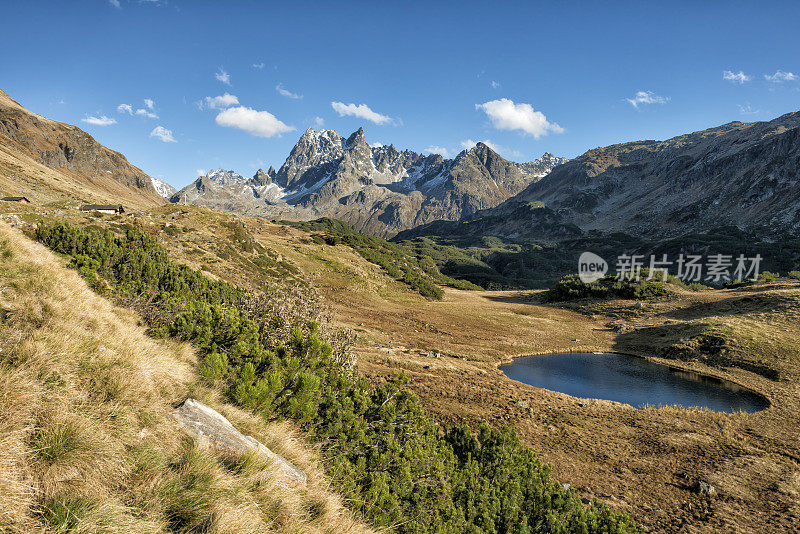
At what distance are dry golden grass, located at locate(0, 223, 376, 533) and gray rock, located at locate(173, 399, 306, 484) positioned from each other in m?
0.17

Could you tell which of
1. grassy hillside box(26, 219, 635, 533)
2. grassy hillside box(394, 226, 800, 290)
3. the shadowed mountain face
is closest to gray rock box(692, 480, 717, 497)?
grassy hillside box(26, 219, 635, 533)

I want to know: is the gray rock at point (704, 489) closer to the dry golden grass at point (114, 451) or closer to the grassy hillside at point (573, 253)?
the dry golden grass at point (114, 451)

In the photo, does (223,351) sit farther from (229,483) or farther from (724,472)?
(724,472)

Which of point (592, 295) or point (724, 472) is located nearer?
point (724, 472)

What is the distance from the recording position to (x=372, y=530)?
4512 millimetres

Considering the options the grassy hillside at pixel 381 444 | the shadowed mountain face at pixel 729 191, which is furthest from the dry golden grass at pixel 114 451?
the shadowed mountain face at pixel 729 191

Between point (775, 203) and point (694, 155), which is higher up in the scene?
point (694, 155)

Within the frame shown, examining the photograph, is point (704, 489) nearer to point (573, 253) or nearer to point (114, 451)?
point (114, 451)

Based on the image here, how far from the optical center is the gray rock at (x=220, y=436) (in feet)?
14.9

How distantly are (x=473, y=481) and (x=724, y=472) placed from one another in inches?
431

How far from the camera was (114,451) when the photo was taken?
3.59 m

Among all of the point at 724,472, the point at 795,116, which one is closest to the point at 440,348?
the point at 724,472

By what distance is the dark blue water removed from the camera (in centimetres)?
1848

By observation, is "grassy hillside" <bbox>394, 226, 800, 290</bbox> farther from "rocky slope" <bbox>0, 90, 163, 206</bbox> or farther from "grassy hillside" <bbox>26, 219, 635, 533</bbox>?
"rocky slope" <bbox>0, 90, 163, 206</bbox>
